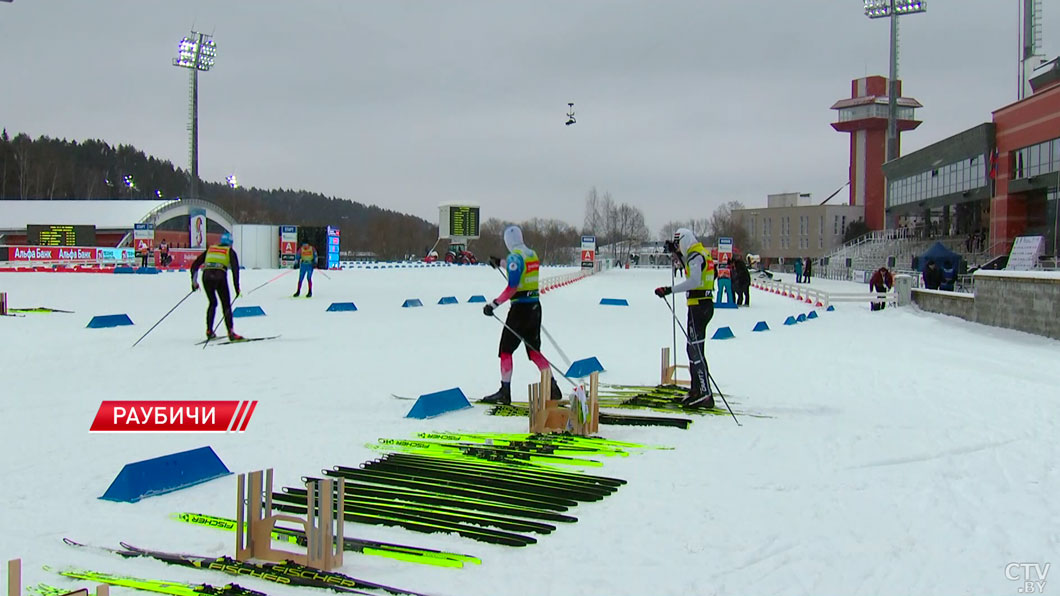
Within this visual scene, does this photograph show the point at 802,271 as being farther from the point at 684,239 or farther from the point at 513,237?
the point at 513,237

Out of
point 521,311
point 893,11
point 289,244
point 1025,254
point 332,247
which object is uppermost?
point 893,11

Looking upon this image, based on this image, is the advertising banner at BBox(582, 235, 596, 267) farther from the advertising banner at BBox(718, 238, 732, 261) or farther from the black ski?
the black ski

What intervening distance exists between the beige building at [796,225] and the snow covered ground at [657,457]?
88.8 meters

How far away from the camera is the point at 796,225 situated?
4114 inches

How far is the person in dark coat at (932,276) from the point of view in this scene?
28.5m

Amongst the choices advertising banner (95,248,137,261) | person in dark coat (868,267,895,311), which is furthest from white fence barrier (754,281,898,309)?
advertising banner (95,248,137,261)

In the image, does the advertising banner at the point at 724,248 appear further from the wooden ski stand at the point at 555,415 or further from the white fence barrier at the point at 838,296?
the wooden ski stand at the point at 555,415

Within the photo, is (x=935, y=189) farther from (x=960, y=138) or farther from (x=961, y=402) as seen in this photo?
(x=961, y=402)

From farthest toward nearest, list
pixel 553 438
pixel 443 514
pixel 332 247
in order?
pixel 332 247 < pixel 553 438 < pixel 443 514

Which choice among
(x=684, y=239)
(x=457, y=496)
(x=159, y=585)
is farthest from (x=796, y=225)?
(x=159, y=585)

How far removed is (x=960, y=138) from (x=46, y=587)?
205 feet

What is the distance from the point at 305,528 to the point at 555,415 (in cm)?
356

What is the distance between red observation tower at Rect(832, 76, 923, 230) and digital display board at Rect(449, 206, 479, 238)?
45.2 meters

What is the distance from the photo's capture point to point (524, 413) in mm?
8219
